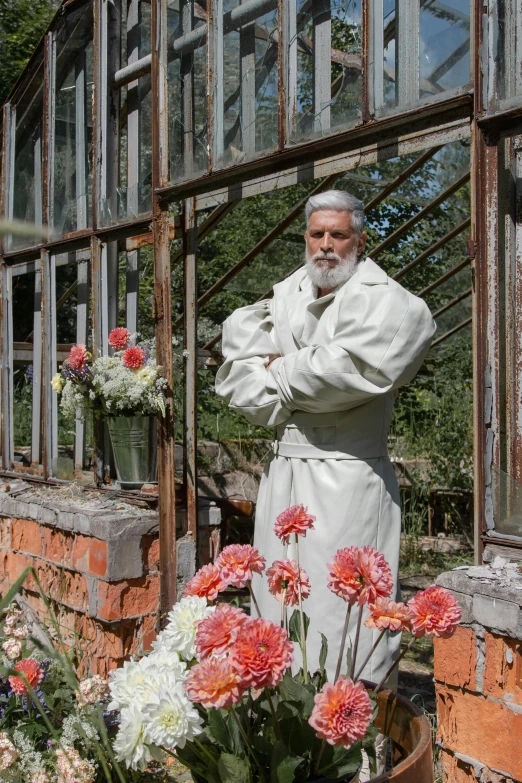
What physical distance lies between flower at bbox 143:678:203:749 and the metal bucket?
2.65 meters

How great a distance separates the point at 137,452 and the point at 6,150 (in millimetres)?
2444

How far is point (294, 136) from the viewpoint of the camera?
119 inches

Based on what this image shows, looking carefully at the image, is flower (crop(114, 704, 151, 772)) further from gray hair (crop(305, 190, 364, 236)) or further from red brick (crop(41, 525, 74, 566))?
red brick (crop(41, 525, 74, 566))

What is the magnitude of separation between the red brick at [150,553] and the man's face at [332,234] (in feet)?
5.68

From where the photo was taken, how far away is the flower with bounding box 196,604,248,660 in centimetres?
111

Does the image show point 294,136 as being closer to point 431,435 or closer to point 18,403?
point 18,403

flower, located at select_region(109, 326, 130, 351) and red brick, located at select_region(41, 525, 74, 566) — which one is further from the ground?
flower, located at select_region(109, 326, 130, 351)

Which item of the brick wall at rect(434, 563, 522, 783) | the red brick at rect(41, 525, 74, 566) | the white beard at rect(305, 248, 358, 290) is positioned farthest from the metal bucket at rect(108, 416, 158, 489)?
the brick wall at rect(434, 563, 522, 783)

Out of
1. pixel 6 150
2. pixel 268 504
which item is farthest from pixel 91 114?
pixel 268 504

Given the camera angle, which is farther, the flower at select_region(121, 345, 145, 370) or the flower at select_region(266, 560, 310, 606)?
the flower at select_region(121, 345, 145, 370)

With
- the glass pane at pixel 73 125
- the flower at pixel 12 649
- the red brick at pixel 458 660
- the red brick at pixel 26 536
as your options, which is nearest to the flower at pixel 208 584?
the flower at pixel 12 649

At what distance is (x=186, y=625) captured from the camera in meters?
1.30

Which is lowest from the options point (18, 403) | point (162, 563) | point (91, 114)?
point (162, 563)

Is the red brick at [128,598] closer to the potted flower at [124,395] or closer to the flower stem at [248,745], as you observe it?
the potted flower at [124,395]
